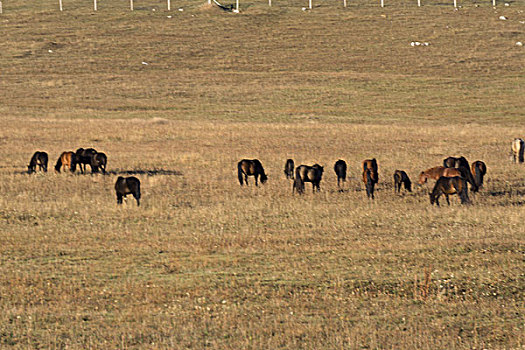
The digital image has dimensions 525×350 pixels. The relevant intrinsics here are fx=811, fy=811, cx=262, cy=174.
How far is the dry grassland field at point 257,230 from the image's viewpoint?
10195 millimetres

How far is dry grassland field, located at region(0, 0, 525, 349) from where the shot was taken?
10.2 metres

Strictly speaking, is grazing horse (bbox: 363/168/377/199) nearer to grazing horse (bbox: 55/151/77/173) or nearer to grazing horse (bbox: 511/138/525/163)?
grazing horse (bbox: 511/138/525/163)

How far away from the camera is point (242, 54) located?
263 ft

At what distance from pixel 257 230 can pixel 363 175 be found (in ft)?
16.1

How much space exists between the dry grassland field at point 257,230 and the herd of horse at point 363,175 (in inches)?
13.8

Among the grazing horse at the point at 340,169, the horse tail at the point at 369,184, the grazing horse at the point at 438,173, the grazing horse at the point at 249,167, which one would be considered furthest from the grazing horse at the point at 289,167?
the grazing horse at the point at 438,173

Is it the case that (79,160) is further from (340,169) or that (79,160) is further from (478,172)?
(478,172)

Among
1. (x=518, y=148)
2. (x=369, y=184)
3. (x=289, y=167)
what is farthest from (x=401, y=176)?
(x=518, y=148)

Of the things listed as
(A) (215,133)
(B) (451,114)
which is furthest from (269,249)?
(B) (451,114)

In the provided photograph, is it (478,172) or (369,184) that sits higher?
(478,172)

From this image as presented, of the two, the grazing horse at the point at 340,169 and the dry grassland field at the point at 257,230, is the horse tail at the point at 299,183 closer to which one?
the dry grassland field at the point at 257,230

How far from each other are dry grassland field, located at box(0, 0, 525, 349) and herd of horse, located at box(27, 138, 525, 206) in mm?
349

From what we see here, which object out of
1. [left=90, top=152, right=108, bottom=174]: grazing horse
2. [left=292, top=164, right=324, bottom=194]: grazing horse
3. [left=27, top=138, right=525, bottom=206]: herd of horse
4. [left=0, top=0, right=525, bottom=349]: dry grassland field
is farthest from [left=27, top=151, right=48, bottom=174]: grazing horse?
[left=292, top=164, right=324, bottom=194]: grazing horse

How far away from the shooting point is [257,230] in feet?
52.8
